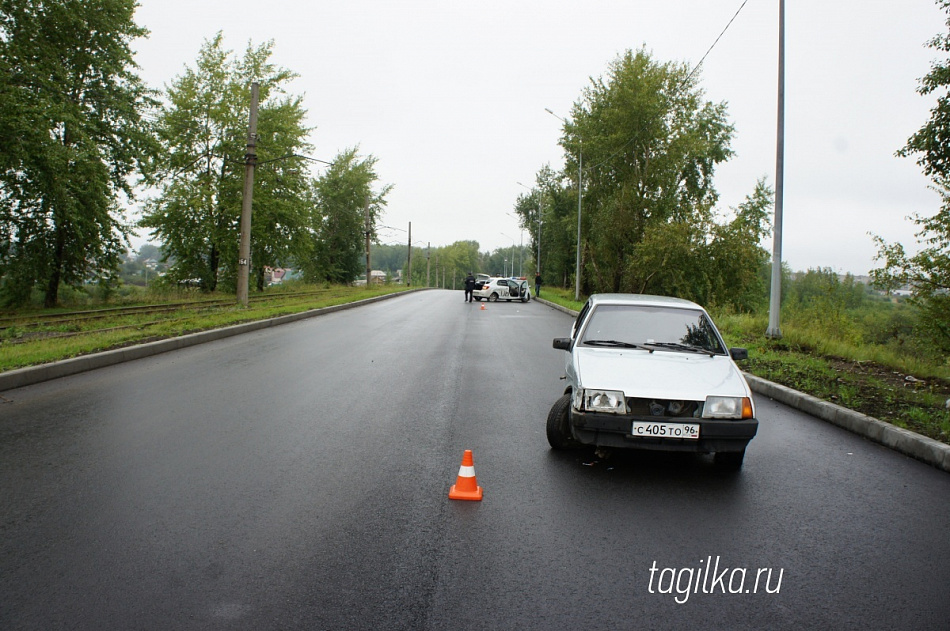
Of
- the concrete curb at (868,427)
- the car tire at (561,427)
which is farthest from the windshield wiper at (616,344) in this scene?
the concrete curb at (868,427)

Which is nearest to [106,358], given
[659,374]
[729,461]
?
[659,374]

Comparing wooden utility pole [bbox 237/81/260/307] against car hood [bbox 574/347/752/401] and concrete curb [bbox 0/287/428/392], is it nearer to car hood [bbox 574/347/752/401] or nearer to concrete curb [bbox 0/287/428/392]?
concrete curb [bbox 0/287/428/392]

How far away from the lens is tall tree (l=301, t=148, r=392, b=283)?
223 ft

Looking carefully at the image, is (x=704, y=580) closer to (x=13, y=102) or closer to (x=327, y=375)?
(x=327, y=375)

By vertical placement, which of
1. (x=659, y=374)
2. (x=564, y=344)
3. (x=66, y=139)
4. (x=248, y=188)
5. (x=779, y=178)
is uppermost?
(x=66, y=139)

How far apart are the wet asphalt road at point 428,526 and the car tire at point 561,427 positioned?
0.12m

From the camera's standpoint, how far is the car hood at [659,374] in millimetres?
5113

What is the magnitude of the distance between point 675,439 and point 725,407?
49cm

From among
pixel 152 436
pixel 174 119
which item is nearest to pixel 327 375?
pixel 152 436

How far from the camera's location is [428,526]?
3963mm

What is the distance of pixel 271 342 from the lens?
14.3 m

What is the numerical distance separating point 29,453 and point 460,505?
12.6 feet

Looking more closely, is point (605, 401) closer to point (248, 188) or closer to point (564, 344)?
point (564, 344)
